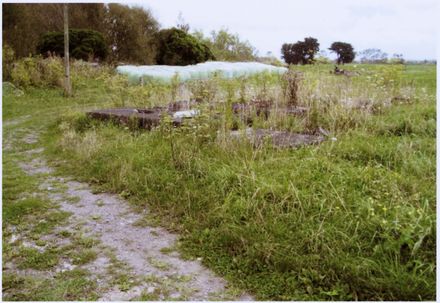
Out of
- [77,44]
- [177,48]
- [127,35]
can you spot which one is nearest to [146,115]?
[77,44]

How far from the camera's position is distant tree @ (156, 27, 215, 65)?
1942 centimetres

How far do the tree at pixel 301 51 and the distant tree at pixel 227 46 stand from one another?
38.8 ft

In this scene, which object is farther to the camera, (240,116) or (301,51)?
(301,51)

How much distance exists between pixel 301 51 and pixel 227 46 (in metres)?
13.8

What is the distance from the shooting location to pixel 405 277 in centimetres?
231

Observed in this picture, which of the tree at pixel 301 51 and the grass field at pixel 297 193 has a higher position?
the tree at pixel 301 51

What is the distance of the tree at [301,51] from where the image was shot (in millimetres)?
7816

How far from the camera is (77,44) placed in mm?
16812

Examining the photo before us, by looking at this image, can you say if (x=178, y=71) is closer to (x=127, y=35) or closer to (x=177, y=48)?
(x=177, y=48)

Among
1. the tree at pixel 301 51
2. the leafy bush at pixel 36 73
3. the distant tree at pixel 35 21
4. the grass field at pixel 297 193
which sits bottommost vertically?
the grass field at pixel 297 193

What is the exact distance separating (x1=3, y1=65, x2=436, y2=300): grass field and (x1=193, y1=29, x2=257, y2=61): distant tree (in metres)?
15.5

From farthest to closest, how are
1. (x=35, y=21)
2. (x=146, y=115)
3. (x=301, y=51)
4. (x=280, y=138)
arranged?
(x=35, y=21) → (x=301, y=51) → (x=146, y=115) → (x=280, y=138)

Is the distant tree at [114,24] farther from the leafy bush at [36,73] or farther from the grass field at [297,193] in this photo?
the grass field at [297,193]

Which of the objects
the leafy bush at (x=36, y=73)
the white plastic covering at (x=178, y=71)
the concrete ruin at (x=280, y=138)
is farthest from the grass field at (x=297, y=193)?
the white plastic covering at (x=178, y=71)
